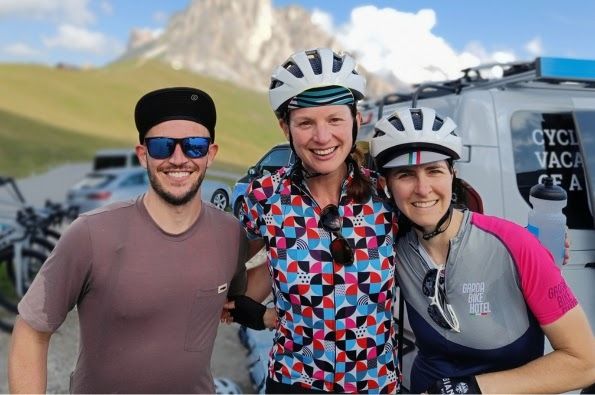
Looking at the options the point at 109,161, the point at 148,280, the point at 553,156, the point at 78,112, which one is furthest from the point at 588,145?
the point at 78,112

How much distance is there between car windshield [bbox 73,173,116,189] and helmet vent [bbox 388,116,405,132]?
30.1 feet

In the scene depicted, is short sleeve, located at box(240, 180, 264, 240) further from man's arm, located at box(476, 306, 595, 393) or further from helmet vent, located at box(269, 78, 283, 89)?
man's arm, located at box(476, 306, 595, 393)

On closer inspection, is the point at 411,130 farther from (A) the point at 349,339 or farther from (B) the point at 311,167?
(A) the point at 349,339

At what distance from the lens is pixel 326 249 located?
2.11 metres

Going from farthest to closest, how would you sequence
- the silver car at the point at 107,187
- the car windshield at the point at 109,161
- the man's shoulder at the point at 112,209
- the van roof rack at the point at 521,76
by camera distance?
the car windshield at the point at 109,161 < the silver car at the point at 107,187 < the van roof rack at the point at 521,76 < the man's shoulder at the point at 112,209

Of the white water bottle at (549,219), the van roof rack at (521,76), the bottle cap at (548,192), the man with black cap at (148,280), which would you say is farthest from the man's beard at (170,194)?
the van roof rack at (521,76)

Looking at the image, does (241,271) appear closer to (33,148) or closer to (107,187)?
(107,187)

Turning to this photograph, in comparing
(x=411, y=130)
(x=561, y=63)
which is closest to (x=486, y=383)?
(x=411, y=130)

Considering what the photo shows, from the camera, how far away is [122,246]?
193 centimetres

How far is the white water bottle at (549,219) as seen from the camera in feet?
8.52

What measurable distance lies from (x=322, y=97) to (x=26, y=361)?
1.52 metres

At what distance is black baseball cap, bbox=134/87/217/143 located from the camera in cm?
201

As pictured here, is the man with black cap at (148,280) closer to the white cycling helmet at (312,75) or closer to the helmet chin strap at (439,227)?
the white cycling helmet at (312,75)

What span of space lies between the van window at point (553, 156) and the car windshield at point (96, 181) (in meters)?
8.82
